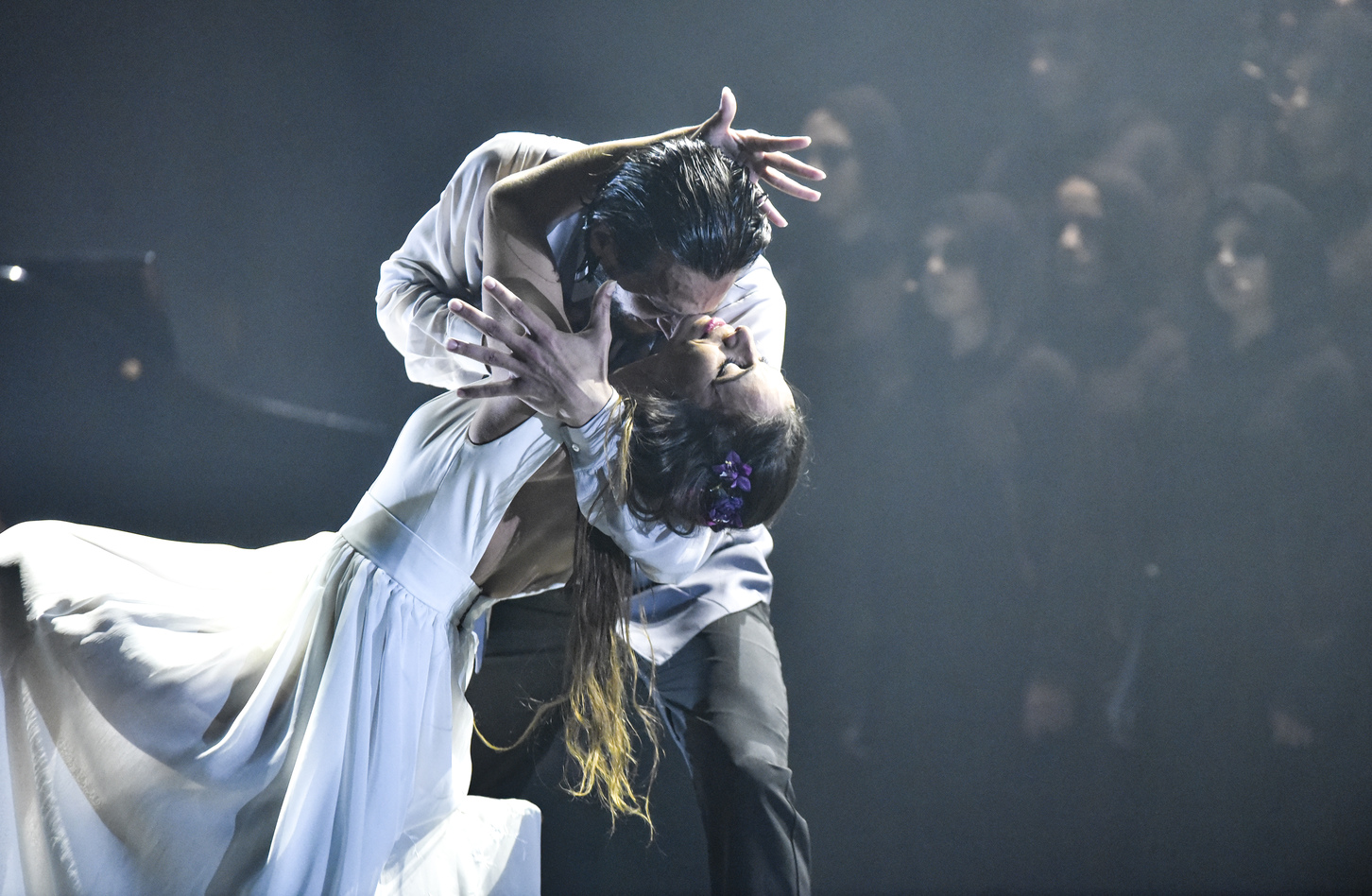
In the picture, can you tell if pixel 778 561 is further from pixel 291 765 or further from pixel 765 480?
pixel 291 765

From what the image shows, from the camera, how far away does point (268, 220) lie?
61.9 inches

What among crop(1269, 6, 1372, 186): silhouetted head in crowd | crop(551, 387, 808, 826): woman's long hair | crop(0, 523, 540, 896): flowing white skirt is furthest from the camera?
crop(1269, 6, 1372, 186): silhouetted head in crowd

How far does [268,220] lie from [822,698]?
4.28ft

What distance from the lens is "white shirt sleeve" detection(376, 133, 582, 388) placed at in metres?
1.40

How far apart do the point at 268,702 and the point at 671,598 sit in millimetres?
635

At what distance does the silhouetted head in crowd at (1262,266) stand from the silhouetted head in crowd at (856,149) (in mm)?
657

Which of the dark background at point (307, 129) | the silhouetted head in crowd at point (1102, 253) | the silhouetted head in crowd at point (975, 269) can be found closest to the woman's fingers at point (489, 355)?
the dark background at point (307, 129)

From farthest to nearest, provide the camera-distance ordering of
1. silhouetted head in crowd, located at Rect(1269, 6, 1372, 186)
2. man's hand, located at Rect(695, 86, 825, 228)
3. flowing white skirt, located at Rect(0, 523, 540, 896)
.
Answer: silhouetted head in crowd, located at Rect(1269, 6, 1372, 186), man's hand, located at Rect(695, 86, 825, 228), flowing white skirt, located at Rect(0, 523, 540, 896)

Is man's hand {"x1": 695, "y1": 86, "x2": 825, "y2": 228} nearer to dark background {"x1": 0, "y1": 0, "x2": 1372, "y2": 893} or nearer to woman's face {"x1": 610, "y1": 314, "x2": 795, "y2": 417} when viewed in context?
woman's face {"x1": 610, "y1": 314, "x2": 795, "y2": 417}

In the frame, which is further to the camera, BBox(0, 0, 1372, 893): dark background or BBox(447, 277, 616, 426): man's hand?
BBox(0, 0, 1372, 893): dark background

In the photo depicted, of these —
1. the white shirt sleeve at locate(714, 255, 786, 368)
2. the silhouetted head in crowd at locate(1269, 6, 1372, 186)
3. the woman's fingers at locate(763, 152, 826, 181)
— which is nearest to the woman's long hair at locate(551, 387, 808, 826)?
the white shirt sleeve at locate(714, 255, 786, 368)

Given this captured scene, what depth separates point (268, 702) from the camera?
116 centimetres

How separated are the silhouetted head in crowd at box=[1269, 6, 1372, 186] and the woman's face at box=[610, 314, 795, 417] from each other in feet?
4.32

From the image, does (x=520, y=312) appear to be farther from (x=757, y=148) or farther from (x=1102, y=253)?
(x=1102, y=253)
